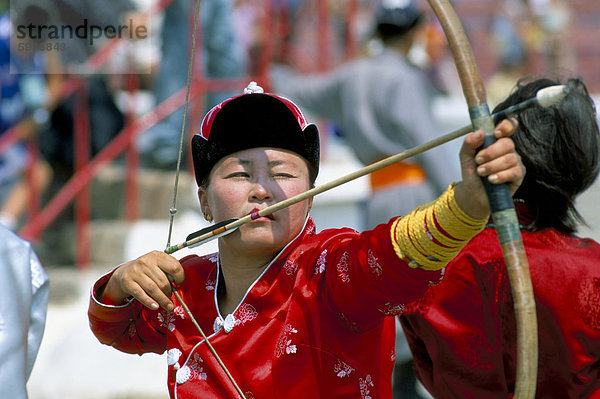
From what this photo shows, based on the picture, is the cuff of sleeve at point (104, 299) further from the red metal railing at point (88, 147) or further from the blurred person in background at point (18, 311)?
the red metal railing at point (88, 147)

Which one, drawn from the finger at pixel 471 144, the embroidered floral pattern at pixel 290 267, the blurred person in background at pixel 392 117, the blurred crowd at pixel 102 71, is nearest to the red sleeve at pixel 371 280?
the embroidered floral pattern at pixel 290 267

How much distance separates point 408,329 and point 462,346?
205 mm

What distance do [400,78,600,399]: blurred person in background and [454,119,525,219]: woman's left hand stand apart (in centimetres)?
59

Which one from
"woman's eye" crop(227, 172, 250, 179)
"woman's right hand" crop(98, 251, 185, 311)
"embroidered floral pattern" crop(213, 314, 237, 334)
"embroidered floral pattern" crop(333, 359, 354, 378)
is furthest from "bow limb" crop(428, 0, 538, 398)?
"woman's right hand" crop(98, 251, 185, 311)

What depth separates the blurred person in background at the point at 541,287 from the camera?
6.72 feet

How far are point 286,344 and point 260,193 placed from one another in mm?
323

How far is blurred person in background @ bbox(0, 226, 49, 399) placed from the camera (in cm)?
203

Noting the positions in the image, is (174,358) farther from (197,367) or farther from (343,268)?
(343,268)

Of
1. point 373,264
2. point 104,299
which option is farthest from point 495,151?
point 104,299

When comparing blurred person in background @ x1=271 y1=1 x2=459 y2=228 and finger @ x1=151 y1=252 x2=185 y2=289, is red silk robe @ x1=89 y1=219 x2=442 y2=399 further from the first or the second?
blurred person in background @ x1=271 y1=1 x2=459 y2=228

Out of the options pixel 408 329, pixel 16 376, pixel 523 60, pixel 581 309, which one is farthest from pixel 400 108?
pixel 523 60

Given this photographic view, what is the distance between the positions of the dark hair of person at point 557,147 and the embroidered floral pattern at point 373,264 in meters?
0.63

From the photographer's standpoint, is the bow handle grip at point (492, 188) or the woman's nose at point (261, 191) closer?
the bow handle grip at point (492, 188)

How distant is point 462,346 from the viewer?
218 centimetres
